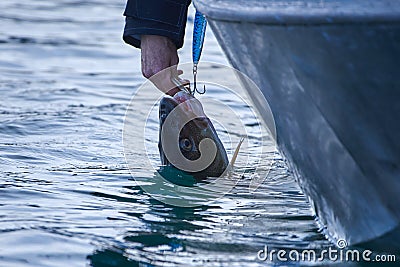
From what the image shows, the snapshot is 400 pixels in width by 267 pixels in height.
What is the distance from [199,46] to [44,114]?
1.94m

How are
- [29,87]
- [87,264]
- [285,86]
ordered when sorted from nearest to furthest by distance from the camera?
[285,86]
[87,264]
[29,87]

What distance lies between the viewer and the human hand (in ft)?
12.0

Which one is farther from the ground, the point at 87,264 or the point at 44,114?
the point at 87,264

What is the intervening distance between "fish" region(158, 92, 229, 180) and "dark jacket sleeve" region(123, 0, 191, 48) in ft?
0.91

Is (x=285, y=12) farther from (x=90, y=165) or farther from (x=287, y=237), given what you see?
(x=90, y=165)

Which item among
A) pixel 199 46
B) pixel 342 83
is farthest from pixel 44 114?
pixel 342 83

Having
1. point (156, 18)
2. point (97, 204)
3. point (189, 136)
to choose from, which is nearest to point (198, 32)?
point (156, 18)

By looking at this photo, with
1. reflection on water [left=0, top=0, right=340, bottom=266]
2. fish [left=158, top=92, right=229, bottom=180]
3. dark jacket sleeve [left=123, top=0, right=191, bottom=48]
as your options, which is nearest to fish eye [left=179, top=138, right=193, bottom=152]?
fish [left=158, top=92, right=229, bottom=180]

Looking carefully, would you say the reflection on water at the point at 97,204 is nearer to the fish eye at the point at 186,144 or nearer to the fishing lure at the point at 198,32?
the fish eye at the point at 186,144

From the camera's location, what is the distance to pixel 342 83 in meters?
2.40

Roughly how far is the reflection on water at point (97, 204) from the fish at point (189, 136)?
0.18m

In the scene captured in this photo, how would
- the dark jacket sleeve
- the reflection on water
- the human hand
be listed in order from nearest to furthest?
1. the reflection on water
2. the dark jacket sleeve
3. the human hand

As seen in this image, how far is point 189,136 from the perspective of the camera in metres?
3.72

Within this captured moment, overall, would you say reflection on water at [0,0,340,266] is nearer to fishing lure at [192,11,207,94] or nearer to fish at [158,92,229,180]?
fish at [158,92,229,180]
